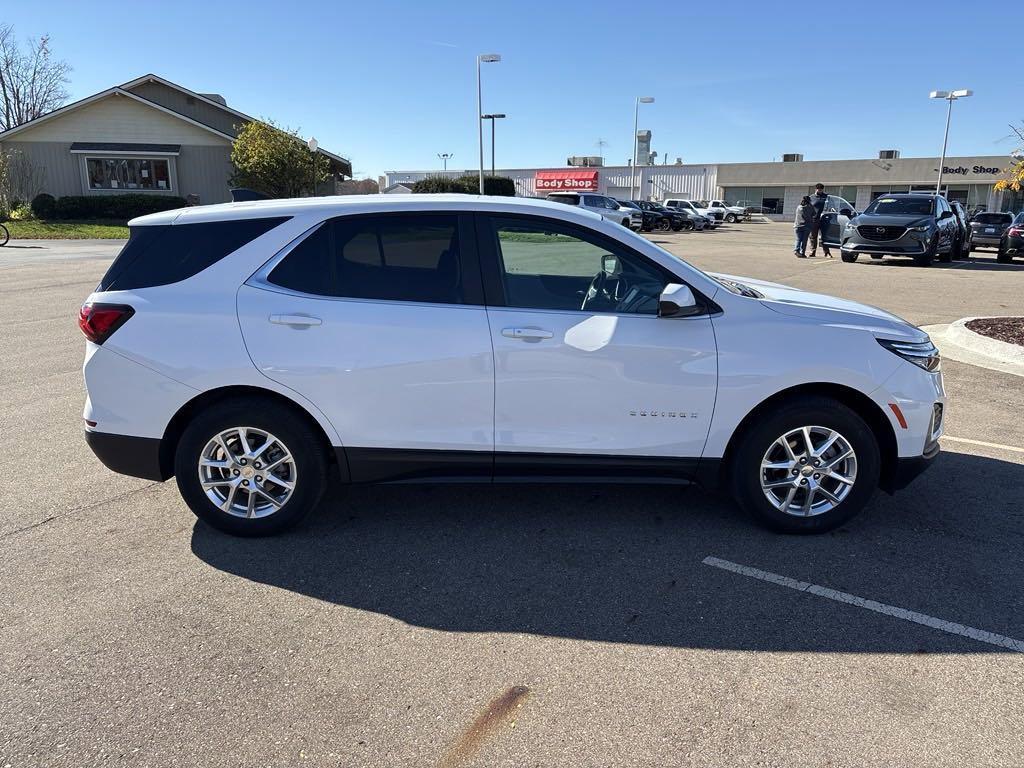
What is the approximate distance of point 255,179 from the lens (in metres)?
33.7

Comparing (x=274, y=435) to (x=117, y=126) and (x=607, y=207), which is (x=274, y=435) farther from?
(x=117, y=126)

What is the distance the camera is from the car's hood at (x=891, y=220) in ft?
64.3

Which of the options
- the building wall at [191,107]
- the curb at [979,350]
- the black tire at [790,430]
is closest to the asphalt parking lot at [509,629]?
the black tire at [790,430]

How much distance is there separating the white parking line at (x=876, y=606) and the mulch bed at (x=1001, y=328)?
6607 mm

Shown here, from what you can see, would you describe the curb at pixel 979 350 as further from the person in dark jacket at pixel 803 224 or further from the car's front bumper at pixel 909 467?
the person in dark jacket at pixel 803 224

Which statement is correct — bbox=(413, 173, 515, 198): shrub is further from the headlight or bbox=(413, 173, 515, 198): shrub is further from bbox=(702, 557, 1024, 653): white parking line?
bbox=(702, 557, 1024, 653): white parking line

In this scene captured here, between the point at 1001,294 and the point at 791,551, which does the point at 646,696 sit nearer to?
the point at 791,551

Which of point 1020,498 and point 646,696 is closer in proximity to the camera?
point 646,696

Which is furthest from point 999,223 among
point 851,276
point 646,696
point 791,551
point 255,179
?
point 255,179

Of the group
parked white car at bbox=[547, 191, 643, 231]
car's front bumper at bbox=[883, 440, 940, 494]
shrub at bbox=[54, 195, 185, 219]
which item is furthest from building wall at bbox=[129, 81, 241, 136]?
car's front bumper at bbox=[883, 440, 940, 494]

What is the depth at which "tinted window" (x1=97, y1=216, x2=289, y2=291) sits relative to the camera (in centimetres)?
394

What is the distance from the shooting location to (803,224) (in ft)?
73.9

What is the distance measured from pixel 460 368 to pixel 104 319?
1.87 meters

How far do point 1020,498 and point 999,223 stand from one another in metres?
23.8
